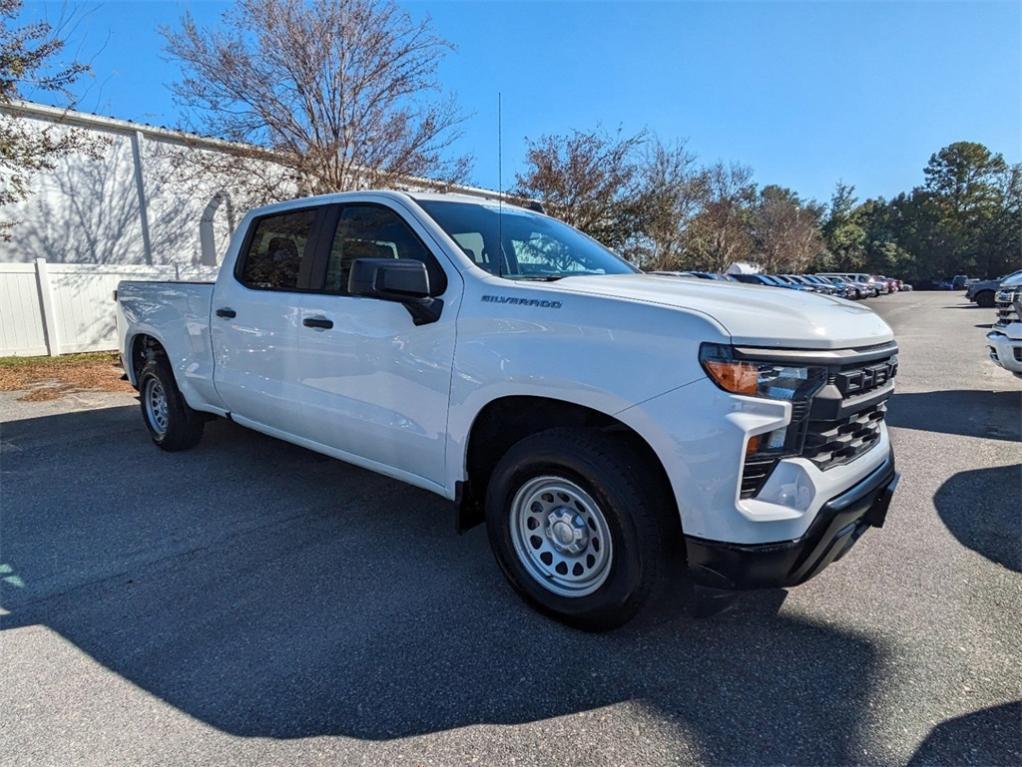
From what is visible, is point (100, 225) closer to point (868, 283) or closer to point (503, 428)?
point (503, 428)

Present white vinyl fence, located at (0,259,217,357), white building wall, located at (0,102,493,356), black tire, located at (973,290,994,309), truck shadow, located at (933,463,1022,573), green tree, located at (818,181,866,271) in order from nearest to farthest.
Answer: truck shadow, located at (933,463,1022,573) → white vinyl fence, located at (0,259,217,357) → white building wall, located at (0,102,493,356) → black tire, located at (973,290,994,309) → green tree, located at (818,181,866,271)

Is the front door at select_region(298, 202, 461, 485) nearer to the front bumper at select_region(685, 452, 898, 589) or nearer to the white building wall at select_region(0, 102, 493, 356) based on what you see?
the front bumper at select_region(685, 452, 898, 589)

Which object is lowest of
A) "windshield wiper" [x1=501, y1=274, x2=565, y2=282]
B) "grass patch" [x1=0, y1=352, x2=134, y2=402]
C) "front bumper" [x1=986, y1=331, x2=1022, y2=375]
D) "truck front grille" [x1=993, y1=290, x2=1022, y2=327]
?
"grass patch" [x1=0, y1=352, x2=134, y2=402]

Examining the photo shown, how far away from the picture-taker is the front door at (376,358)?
124 inches

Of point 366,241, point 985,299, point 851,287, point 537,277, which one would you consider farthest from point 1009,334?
point 851,287

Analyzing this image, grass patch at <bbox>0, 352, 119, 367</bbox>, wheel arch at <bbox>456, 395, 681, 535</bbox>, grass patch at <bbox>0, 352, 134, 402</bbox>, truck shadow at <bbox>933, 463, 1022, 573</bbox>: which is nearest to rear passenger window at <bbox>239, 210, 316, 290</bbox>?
wheel arch at <bbox>456, 395, 681, 535</bbox>

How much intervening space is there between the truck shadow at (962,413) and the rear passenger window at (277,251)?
6.20 metres

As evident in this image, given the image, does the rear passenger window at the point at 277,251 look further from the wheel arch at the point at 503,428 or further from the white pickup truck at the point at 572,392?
the wheel arch at the point at 503,428

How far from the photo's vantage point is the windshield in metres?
3.40

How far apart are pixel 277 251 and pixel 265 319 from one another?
528 mm

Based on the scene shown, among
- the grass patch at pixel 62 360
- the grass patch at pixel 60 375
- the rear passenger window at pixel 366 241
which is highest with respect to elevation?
the rear passenger window at pixel 366 241

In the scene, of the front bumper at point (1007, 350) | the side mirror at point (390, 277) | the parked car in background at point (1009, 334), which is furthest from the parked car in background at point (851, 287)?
the side mirror at point (390, 277)

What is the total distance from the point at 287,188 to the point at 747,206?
131 feet

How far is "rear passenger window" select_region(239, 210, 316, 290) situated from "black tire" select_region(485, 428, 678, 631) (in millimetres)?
2172
